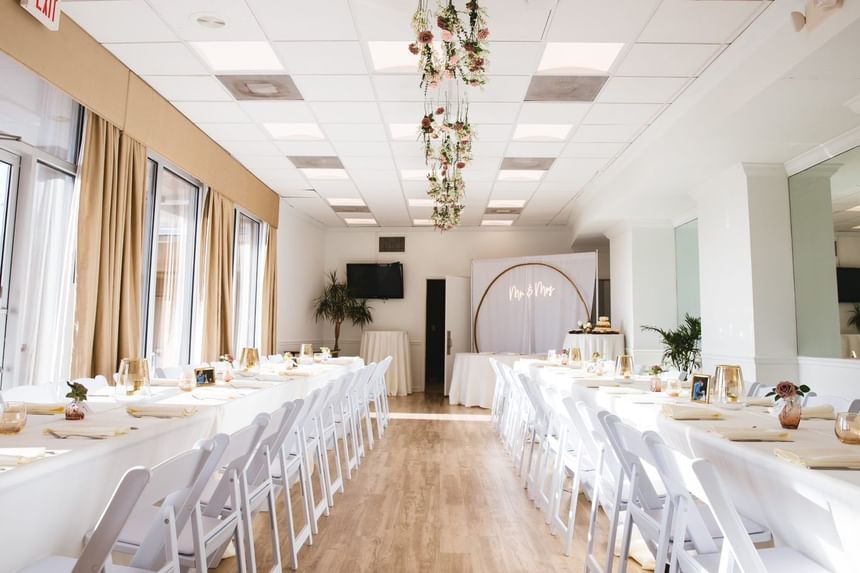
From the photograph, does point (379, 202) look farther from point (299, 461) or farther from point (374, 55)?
point (299, 461)

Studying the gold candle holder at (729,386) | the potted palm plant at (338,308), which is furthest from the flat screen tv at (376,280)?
the gold candle holder at (729,386)

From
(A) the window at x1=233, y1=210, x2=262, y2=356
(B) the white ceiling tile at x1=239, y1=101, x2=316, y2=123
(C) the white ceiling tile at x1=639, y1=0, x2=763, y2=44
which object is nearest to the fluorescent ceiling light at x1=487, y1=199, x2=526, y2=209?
(A) the window at x1=233, y1=210, x2=262, y2=356

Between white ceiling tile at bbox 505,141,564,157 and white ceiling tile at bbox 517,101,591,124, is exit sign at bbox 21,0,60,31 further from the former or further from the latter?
white ceiling tile at bbox 505,141,564,157

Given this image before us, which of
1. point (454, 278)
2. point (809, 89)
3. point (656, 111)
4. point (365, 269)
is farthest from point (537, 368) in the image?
point (365, 269)

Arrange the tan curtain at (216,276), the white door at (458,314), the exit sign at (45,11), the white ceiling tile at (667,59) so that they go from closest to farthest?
the exit sign at (45,11) < the white ceiling tile at (667,59) < the tan curtain at (216,276) < the white door at (458,314)

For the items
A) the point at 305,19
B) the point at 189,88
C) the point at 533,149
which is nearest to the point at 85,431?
the point at 305,19

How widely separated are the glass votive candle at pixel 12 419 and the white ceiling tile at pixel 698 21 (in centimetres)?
402

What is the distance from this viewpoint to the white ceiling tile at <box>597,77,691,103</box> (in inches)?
189

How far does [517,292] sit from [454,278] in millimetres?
1250

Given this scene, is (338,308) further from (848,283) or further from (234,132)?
(848,283)

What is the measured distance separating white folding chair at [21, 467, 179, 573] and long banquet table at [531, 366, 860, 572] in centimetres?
171

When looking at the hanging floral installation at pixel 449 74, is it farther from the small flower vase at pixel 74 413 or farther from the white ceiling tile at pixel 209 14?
the small flower vase at pixel 74 413

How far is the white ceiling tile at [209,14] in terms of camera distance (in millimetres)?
3832

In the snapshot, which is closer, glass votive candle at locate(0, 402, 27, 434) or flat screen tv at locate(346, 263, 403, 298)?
glass votive candle at locate(0, 402, 27, 434)
